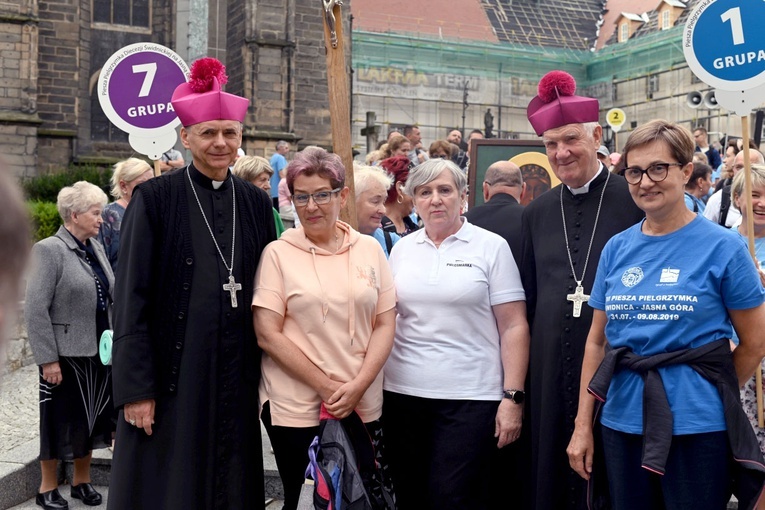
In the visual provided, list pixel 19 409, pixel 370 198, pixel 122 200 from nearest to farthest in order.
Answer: pixel 370 198
pixel 122 200
pixel 19 409

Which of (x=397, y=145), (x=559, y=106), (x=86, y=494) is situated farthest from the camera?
(x=397, y=145)

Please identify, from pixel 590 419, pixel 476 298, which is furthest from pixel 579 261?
pixel 590 419

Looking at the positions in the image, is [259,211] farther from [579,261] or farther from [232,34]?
[232,34]

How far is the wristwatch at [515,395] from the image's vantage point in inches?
159

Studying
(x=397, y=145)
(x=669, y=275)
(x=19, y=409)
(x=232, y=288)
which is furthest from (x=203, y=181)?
(x=397, y=145)

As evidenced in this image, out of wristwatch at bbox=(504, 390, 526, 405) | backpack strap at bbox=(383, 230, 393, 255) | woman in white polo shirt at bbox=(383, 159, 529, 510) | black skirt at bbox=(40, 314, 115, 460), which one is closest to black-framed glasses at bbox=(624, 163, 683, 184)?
woman in white polo shirt at bbox=(383, 159, 529, 510)

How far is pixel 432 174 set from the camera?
419 cm

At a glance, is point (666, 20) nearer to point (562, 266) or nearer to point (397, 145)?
point (397, 145)

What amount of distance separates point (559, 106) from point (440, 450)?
5.42 ft

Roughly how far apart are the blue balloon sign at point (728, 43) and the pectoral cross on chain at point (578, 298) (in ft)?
6.29

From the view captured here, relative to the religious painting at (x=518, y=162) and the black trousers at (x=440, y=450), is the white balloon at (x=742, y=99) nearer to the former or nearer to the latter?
the black trousers at (x=440, y=450)

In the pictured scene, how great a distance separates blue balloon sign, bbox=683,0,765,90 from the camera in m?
5.04

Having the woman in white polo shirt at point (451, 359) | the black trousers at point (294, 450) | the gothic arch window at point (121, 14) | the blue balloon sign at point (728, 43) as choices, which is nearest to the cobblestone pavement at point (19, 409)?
the black trousers at point (294, 450)

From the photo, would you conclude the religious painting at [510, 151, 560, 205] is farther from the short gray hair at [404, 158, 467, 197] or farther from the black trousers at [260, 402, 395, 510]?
the black trousers at [260, 402, 395, 510]
